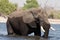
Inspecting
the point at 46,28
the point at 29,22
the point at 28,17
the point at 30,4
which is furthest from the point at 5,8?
the point at 46,28

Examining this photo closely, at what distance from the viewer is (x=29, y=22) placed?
74.8 ft

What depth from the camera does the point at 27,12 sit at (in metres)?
23.4

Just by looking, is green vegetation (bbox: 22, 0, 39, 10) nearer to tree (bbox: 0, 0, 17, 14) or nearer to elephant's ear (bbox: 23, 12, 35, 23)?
tree (bbox: 0, 0, 17, 14)

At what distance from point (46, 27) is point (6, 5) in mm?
63710

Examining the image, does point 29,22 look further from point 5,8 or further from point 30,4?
point 30,4

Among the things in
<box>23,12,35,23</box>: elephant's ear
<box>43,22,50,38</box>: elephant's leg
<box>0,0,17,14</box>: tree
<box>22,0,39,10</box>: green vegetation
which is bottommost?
<box>22,0,39,10</box>: green vegetation

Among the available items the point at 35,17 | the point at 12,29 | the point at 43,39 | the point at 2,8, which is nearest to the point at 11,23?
the point at 12,29

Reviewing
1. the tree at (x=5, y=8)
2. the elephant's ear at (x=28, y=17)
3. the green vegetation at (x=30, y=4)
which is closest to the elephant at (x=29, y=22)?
the elephant's ear at (x=28, y=17)

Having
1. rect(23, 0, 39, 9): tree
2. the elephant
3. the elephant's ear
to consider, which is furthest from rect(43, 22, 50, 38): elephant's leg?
rect(23, 0, 39, 9): tree

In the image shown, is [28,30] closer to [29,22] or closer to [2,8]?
[29,22]

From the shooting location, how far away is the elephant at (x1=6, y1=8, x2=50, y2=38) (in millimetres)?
22438

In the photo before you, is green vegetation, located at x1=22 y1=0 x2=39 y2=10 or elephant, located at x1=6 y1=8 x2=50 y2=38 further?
green vegetation, located at x1=22 y1=0 x2=39 y2=10

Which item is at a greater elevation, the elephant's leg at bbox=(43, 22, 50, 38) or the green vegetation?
the elephant's leg at bbox=(43, 22, 50, 38)

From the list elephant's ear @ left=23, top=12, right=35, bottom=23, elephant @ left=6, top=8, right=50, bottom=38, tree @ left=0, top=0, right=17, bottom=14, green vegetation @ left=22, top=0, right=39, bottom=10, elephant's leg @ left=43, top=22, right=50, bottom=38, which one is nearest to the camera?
elephant's leg @ left=43, top=22, right=50, bottom=38
